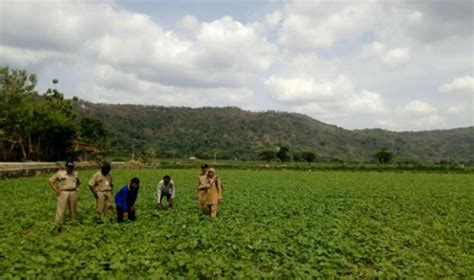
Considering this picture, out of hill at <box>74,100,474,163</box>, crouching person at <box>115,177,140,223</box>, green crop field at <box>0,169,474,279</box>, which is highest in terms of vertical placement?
hill at <box>74,100,474,163</box>

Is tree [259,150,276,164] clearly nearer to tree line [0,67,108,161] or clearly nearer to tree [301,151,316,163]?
tree [301,151,316,163]

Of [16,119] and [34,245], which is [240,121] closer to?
[16,119]

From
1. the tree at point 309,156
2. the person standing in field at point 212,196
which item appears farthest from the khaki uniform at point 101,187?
the tree at point 309,156

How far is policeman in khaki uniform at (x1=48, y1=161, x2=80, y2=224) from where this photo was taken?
1196 cm

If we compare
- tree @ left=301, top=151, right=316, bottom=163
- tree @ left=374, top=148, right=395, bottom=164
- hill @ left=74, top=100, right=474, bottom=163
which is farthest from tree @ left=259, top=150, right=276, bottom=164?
tree @ left=374, top=148, right=395, bottom=164

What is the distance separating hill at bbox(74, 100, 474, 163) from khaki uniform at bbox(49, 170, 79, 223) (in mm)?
110418

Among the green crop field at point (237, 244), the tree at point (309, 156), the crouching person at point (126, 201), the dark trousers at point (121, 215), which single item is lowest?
the green crop field at point (237, 244)

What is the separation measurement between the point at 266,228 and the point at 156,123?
5515 inches

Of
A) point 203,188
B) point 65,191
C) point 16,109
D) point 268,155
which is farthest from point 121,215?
point 268,155

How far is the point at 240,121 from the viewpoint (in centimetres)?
16712

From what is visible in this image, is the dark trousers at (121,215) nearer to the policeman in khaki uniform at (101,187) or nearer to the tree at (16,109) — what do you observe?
the policeman in khaki uniform at (101,187)

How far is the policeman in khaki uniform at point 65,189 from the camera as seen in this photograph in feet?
39.2

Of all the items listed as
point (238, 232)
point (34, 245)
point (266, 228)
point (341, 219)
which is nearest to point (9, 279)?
point (34, 245)

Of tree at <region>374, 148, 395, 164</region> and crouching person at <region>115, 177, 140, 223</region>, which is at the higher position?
tree at <region>374, 148, 395, 164</region>
